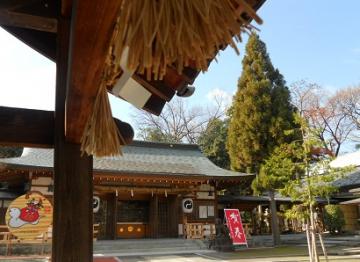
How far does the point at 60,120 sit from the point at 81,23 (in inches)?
51.7

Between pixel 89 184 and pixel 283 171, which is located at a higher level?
pixel 283 171

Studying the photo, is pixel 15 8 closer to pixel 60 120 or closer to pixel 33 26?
pixel 33 26

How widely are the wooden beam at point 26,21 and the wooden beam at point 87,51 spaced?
627mm

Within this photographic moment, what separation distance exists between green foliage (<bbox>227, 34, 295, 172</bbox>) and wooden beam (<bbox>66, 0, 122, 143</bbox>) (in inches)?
593

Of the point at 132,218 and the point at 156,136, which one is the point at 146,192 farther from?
the point at 156,136

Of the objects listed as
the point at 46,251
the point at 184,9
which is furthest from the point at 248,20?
the point at 46,251

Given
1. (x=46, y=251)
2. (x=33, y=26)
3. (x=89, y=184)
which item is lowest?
(x=46, y=251)

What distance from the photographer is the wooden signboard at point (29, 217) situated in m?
5.43

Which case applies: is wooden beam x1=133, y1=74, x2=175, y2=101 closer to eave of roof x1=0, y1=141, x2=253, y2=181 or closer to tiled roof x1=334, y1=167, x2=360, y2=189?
eave of roof x1=0, y1=141, x2=253, y2=181

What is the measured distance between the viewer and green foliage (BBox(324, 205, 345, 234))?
63.8 ft

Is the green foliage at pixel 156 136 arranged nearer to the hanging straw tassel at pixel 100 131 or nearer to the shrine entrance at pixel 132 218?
the shrine entrance at pixel 132 218

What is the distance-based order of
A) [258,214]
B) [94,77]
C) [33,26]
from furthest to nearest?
[258,214] < [33,26] < [94,77]

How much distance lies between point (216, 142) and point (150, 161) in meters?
9.60

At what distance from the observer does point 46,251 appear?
12047mm
